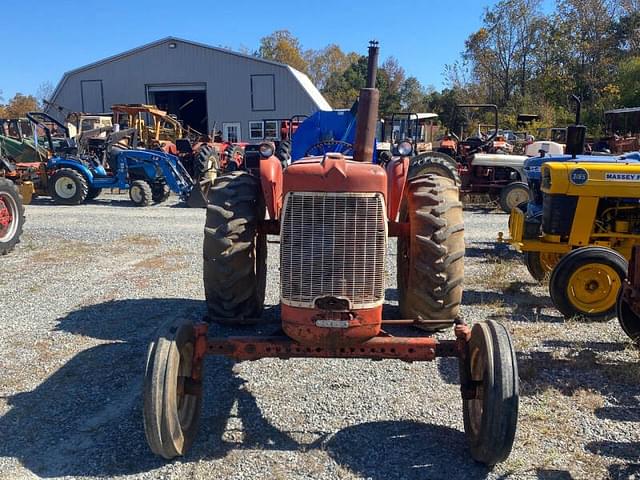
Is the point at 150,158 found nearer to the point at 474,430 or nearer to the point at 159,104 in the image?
the point at 474,430

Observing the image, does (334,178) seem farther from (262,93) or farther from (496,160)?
(262,93)

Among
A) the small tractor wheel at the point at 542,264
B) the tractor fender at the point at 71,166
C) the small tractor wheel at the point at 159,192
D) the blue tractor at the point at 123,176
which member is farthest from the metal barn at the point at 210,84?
the small tractor wheel at the point at 542,264

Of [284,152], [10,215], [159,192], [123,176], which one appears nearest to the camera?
[10,215]

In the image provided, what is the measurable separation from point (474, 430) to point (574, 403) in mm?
1131

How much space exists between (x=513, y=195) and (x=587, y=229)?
7052 mm

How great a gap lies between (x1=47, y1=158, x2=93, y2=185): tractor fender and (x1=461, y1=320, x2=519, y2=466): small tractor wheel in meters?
13.6

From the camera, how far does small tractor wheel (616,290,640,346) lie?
16.2 ft

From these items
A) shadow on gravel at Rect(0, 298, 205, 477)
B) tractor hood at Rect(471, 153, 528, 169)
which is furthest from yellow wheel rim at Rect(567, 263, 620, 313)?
tractor hood at Rect(471, 153, 528, 169)

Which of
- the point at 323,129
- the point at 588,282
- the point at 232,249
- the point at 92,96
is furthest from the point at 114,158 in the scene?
the point at 92,96

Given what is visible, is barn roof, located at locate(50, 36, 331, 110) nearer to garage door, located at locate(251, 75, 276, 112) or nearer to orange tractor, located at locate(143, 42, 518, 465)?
garage door, located at locate(251, 75, 276, 112)

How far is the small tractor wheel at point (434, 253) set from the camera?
430cm

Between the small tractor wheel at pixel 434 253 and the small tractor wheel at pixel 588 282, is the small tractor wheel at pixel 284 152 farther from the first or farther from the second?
the small tractor wheel at pixel 434 253

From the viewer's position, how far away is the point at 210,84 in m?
30.6

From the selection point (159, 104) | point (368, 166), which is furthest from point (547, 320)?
point (159, 104)
